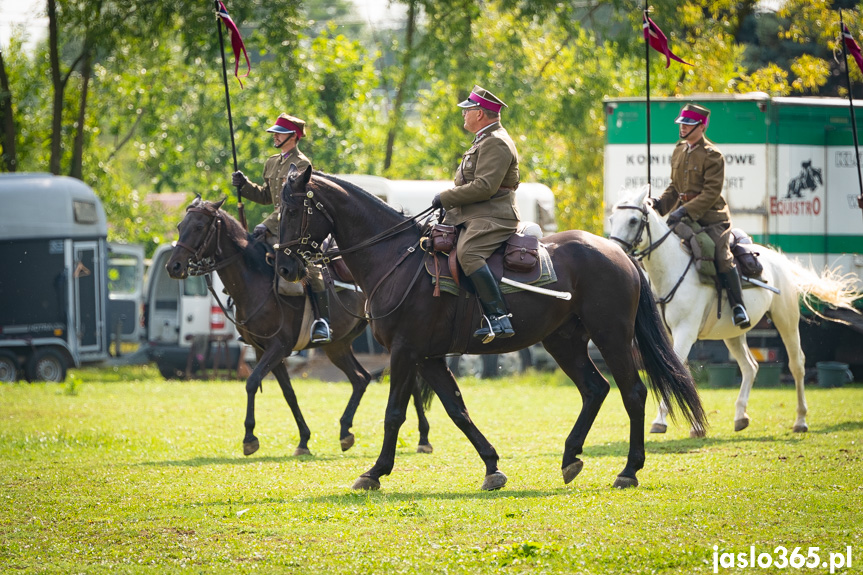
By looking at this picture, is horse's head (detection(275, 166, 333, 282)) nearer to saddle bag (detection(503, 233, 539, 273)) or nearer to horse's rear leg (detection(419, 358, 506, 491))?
horse's rear leg (detection(419, 358, 506, 491))

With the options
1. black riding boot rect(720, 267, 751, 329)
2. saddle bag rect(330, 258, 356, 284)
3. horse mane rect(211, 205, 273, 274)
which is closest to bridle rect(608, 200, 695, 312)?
black riding boot rect(720, 267, 751, 329)

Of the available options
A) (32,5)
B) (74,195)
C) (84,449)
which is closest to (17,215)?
(74,195)

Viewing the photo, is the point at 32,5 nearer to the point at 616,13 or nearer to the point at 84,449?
the point at 616,13

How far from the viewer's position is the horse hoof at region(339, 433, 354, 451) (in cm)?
1112

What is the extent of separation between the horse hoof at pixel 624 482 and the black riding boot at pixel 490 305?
1.48m

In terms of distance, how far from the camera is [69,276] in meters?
21.5

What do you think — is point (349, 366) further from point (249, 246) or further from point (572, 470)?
point (572, 470)

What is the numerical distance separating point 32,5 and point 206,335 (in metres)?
9.78

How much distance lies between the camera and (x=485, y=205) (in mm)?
8312

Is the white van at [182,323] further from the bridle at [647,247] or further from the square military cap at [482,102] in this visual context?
the square military cap at [482,102]

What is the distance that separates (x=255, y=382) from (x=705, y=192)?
18.1 ft

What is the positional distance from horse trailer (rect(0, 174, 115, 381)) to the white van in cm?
129

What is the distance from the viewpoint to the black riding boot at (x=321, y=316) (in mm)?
11461

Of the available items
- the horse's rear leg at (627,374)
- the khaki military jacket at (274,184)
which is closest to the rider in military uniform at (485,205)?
the horse's rear leg at (627,374)
